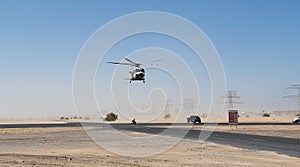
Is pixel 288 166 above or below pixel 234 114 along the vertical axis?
below

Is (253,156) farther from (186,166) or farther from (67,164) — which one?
(67,164)

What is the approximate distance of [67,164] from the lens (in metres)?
17.2

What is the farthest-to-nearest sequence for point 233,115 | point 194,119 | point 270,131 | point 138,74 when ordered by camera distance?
point 194,119 < point 138,74 < point 233,115 < point 270,131

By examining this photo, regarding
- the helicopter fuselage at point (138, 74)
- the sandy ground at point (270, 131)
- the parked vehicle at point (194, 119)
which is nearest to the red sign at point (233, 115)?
the sandy ground at point (270, 131)

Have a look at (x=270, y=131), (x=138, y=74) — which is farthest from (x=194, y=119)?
(x=270, y=131)

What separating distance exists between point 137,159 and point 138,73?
39.0 metres

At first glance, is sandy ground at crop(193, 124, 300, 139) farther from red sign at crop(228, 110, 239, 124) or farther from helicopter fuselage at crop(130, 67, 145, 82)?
helicopter fuselage at crop(130, 67, 145, 82)

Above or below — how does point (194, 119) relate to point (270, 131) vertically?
above

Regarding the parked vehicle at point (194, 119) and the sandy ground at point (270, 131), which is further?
the parked vehicle at point (194, 119)

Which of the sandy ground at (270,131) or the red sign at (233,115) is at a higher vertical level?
the red sign at (233,115)

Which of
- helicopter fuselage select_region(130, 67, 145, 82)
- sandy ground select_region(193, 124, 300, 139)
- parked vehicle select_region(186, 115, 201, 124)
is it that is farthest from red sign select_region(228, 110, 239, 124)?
parked vehicle select_region(186, 115, 201, 124)

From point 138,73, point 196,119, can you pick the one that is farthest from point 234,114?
point 196,119

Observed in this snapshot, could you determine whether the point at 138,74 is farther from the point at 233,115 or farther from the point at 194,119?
the point at 194,119

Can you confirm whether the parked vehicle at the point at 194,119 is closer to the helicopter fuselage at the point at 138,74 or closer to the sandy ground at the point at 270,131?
the sandy ground at the point at 270,131
